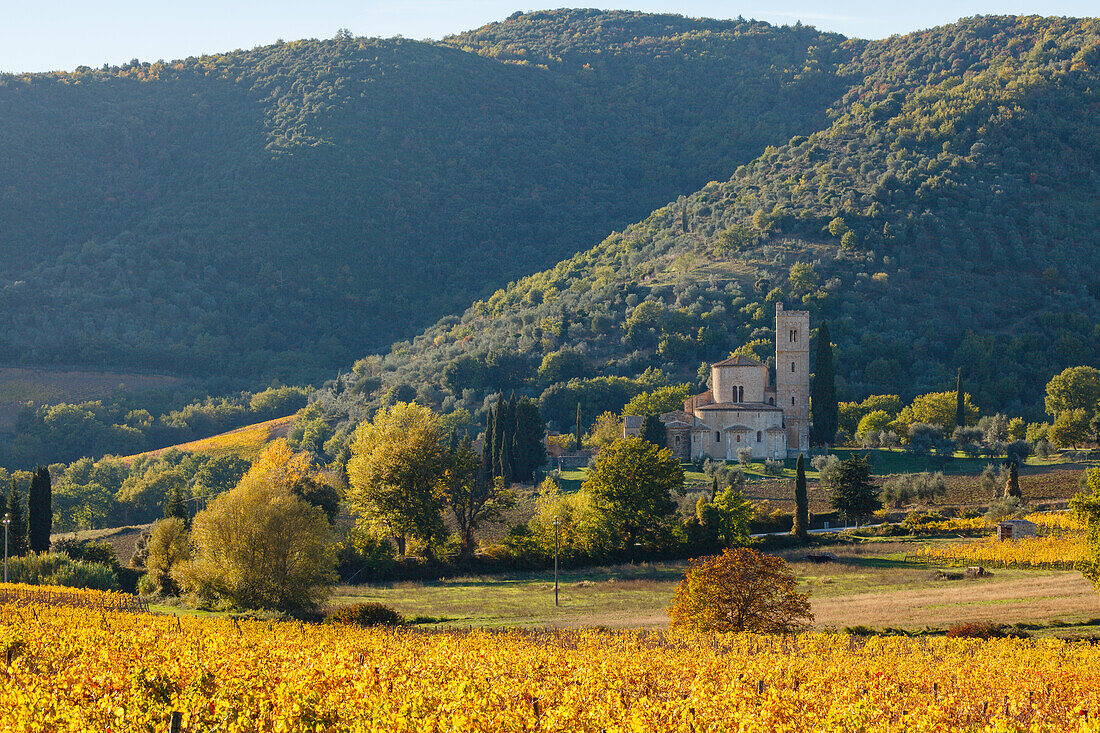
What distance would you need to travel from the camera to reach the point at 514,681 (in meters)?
22.8

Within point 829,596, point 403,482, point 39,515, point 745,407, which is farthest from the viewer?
point 745,407

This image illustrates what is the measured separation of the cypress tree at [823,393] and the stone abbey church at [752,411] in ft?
5.04

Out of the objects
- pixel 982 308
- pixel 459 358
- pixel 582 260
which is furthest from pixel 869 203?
pixel 459 358

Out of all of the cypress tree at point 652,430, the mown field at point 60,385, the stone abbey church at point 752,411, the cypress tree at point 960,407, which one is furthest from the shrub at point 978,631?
the mown field at point 60,385

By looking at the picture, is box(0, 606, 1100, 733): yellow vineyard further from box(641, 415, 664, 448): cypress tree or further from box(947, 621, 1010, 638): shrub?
box(641, 415, 664, 448): cypress tree

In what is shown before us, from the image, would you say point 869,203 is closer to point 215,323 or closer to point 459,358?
point 459,358

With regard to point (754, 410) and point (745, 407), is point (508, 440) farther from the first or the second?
point (754, 410)

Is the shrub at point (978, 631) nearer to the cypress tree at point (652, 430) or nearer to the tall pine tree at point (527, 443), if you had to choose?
the cypress tree at point (652, 430)

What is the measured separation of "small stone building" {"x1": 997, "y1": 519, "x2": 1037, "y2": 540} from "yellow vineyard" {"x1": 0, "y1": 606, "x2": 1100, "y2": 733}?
80.9ft

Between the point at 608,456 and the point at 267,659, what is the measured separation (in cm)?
3980

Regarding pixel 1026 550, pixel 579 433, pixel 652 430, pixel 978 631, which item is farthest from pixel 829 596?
pixel 579 433

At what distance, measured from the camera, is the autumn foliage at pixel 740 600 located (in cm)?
3662

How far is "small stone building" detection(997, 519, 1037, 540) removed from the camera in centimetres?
5709

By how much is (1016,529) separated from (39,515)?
4883cm
